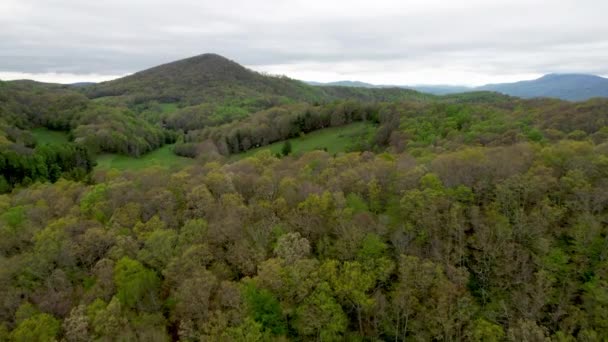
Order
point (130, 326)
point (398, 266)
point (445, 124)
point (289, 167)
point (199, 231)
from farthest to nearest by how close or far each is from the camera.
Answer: point (445, 124) < point (289, 167) < point (199, 231) < point (398, 266) < point (130, 326)

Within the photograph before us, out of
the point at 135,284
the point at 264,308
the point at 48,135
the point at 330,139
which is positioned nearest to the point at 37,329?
the point at 135,284

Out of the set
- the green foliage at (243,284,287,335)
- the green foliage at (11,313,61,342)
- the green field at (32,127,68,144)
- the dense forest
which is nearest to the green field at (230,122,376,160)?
the dense forest

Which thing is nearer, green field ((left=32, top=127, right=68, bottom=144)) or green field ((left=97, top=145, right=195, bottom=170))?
green field ((left=97, top=145, right=195, bottom=170))

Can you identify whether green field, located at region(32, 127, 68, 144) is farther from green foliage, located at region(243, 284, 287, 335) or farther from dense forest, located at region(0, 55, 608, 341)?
green foliage, located at region(243, 284, 287, 335)

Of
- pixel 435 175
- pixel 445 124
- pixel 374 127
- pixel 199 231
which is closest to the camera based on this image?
pixel 199 231

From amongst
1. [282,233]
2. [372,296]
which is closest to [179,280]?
[282,233]

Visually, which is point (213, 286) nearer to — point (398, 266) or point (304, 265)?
point (304, 265)

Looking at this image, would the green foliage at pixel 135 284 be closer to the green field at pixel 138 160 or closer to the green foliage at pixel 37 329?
the green foliage at pixel 37 329

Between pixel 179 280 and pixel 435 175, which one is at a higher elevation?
pixel 435 175
